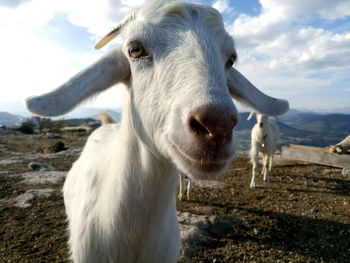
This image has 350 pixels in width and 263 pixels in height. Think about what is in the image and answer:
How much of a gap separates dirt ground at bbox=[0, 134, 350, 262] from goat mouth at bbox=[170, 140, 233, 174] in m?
2.80

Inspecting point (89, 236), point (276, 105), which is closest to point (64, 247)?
point (89, 236)

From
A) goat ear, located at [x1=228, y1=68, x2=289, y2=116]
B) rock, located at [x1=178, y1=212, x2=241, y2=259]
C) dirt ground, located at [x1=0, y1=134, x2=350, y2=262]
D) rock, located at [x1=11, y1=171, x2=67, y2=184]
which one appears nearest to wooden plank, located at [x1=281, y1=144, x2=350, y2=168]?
dirt ground, located at [x1=0, y1=134, x2=350, y2=262]

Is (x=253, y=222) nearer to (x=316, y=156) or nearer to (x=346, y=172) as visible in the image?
(x=346, y=172)

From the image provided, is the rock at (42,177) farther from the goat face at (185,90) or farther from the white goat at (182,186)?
the goat face at (185,90)

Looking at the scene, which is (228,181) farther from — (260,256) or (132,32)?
(132,32)

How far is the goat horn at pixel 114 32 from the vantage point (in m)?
2.40

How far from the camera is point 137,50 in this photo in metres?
2.09

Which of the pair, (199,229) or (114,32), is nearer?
(114,32)

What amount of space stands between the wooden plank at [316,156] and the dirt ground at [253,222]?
2.80 feet

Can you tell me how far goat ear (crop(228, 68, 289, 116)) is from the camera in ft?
8.38

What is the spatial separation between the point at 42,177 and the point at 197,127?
705 centimetres

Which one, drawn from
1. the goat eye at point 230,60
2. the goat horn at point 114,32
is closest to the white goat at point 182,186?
the goat horn at point 114,32

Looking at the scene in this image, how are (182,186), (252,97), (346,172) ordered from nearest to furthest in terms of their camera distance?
(252,97) < (182,186) < (346,172)

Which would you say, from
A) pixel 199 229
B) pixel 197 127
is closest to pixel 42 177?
pixel 199 229
